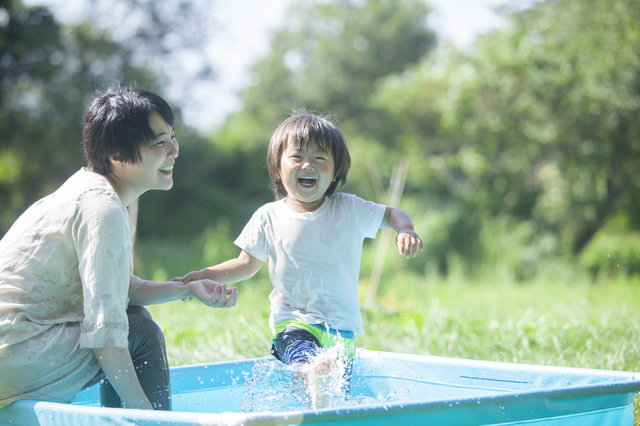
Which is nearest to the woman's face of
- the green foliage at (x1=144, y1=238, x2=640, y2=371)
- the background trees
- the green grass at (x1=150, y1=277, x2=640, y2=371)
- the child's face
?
the child's face

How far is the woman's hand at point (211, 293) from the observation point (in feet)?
6.37

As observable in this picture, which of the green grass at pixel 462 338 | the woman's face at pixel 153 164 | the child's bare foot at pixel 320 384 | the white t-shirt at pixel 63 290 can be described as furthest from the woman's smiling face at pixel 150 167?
the green grass at pixel 462 338

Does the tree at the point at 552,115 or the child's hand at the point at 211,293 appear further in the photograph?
the tree at the point at 552,115

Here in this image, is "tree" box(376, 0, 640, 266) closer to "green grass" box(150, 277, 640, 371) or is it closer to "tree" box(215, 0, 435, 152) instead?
"green grass" box(150, 277, 640, 371)

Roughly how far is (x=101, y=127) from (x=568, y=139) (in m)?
9.09

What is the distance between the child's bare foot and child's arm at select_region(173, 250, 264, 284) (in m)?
0.54

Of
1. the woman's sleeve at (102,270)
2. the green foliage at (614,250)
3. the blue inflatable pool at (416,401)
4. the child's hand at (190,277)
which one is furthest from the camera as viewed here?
the green foliage at (614,250)

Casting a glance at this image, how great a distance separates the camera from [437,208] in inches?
446

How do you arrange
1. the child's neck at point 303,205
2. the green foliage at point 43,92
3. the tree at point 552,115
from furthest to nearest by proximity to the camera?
the green foliage at point 43,92 < the tree at point 552,115 < the child's neck at point 303,205

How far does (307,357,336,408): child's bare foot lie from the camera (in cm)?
196

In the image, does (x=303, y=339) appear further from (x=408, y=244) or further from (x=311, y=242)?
(x=408, y=244)

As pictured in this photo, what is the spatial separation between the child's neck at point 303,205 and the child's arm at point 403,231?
0.91 feet

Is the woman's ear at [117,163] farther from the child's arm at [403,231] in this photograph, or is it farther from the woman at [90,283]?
the child's arm at [403,231]

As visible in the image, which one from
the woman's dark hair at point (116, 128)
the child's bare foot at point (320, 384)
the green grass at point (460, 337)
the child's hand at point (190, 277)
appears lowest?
the green grass at point (460, 337)
